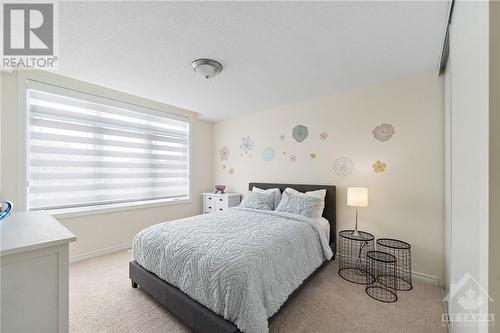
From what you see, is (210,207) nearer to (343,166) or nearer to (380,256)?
(343,166)

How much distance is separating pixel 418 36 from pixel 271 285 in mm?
2395

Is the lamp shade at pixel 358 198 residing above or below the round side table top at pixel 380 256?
above

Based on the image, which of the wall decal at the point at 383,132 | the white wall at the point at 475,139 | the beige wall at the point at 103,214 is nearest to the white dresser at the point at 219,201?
the beige wall at the point at 103,214

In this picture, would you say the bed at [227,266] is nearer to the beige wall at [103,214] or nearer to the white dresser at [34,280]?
the white dresser at [34,280]

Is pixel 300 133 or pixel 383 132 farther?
pixel 300 133

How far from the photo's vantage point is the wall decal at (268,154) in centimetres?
376

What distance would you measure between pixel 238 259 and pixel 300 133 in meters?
2.45

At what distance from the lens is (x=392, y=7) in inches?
57.5

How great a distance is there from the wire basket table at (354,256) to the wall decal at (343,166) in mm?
799

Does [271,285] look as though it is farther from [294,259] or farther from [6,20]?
[6,20]

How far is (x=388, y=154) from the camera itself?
2613mm

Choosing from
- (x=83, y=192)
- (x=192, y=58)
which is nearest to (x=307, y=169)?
(x=192, y=58)

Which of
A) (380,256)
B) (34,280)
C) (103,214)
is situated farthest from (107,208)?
(380,256)
